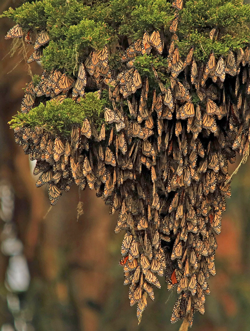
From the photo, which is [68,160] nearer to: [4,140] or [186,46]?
[186,46]

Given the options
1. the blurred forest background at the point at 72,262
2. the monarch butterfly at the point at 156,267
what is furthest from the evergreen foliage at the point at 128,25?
the blurred forest background at the point at 72,262

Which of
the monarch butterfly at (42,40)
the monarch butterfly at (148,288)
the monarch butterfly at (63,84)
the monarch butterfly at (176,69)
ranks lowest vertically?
the monarch butterfly at (148,288)

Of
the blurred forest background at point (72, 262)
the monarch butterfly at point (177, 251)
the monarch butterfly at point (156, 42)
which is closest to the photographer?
the monarch butterfly at point (156, 42)

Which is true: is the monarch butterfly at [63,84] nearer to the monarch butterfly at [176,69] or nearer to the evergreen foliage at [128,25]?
the evergreen foliage at [128,25]

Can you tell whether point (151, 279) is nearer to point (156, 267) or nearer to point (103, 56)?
point (156, 267)

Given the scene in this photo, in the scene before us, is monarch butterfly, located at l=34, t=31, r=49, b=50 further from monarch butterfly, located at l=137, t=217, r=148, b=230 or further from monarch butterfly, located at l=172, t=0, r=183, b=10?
monarch butterfly, located at l=137, t=217, r=148, b=230
